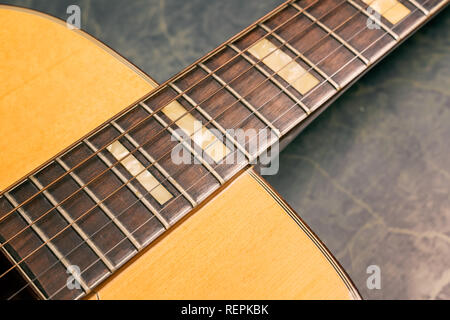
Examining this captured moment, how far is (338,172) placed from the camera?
4.50ft

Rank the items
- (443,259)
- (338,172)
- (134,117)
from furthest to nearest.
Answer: (338,172)
(443,259)
(134,117)

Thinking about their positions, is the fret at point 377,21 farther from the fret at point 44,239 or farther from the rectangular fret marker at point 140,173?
the fret at point 44,239

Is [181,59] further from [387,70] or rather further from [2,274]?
[2,274]

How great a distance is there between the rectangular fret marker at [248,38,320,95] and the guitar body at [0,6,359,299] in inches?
9.7

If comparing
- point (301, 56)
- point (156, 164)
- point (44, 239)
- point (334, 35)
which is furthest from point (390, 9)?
point (44, 239)

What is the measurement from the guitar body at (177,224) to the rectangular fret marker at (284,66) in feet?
0.81

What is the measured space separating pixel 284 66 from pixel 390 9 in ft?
1.06

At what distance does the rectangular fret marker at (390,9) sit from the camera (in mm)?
1083

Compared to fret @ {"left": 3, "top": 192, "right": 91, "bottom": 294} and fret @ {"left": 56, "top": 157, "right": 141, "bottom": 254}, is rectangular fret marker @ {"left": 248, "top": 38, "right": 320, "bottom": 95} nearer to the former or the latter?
fret @ {"left": 56, "top": 157, "right": 141, "bottom": 254}

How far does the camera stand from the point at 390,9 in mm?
A: 1093

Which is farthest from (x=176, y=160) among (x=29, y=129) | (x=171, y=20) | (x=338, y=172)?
(x=171, y=20)

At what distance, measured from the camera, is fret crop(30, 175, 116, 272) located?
0.86 meters

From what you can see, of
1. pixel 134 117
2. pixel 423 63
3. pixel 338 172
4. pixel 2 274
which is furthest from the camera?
pixel 423 63

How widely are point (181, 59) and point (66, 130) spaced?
0.64 m
